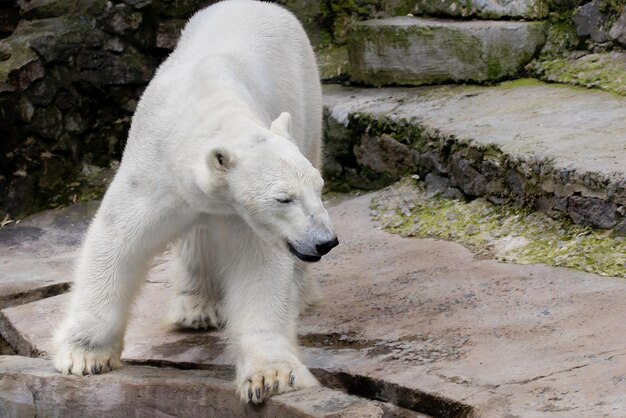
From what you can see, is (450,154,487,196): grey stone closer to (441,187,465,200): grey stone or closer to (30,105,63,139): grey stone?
(441,187,465,200): grey stone

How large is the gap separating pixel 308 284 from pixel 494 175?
120 cm

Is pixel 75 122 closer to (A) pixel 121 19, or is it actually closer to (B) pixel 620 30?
(A) pixel 121 19

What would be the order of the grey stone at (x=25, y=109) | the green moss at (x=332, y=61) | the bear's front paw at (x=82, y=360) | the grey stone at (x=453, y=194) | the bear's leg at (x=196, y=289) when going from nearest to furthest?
the bear's front paw at (x=82, y=360)
the bear's leg at (x=196, y=289)
the grey stone at (x=453, y=194)
the grey stone at (x=25, y=109)
the green moss at (x=332, y=61)

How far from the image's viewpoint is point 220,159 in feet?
11.1

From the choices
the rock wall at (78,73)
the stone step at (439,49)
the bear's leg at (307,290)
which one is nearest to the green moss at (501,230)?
the bear's leg at (307,290)

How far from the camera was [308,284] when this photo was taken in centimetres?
475

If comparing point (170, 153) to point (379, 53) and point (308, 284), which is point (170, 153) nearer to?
point (308, 284)

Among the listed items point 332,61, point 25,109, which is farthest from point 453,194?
point 25,109

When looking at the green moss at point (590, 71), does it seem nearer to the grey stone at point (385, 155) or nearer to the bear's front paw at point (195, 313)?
the grey stone at point (385, 155)

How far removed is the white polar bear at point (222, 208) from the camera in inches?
131

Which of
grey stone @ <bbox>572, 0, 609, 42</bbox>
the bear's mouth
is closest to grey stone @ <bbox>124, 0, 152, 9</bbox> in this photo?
grey stone @ <bbox>572, 0, 609, 42</bbox>

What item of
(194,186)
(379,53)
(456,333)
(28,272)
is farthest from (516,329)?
(379,53)

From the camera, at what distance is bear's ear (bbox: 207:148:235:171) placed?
3352mm

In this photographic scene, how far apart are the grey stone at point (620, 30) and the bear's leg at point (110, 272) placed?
134 inches
